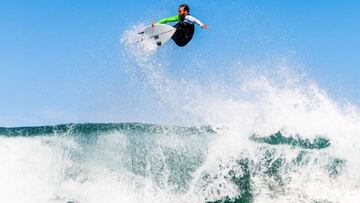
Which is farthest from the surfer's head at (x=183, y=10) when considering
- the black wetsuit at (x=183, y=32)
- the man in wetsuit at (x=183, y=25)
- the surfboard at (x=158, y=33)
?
the surfboard at (x=158, y=33)

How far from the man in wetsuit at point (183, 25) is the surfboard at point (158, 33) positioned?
0.44ft

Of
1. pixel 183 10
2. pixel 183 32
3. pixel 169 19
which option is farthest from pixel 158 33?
pixel 183 10

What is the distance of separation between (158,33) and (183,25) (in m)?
0.82

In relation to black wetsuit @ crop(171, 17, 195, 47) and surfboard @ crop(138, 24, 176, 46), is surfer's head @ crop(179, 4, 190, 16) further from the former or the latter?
surfboard @ crop(138, 24, 176, 46)

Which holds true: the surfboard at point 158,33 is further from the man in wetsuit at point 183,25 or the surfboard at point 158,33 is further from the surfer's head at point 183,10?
the surfer's head at point 183,10

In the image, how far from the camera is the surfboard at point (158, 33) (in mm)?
11133

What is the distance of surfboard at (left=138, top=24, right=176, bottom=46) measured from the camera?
11.1 meters

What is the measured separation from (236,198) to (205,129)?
12.2 feet

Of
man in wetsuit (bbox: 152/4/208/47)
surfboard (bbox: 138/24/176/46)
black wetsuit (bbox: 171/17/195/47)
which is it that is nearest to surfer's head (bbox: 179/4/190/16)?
man in wetsuit (bbox: 152/4/208/47)

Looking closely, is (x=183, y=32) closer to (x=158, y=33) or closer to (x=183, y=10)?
(x=183, y=10)

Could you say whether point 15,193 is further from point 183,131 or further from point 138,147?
point 183,131

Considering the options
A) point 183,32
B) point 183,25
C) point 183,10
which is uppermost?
point 183,10

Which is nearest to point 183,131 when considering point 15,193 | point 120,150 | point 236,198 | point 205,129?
point 205,129

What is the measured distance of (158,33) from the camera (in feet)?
37.3
